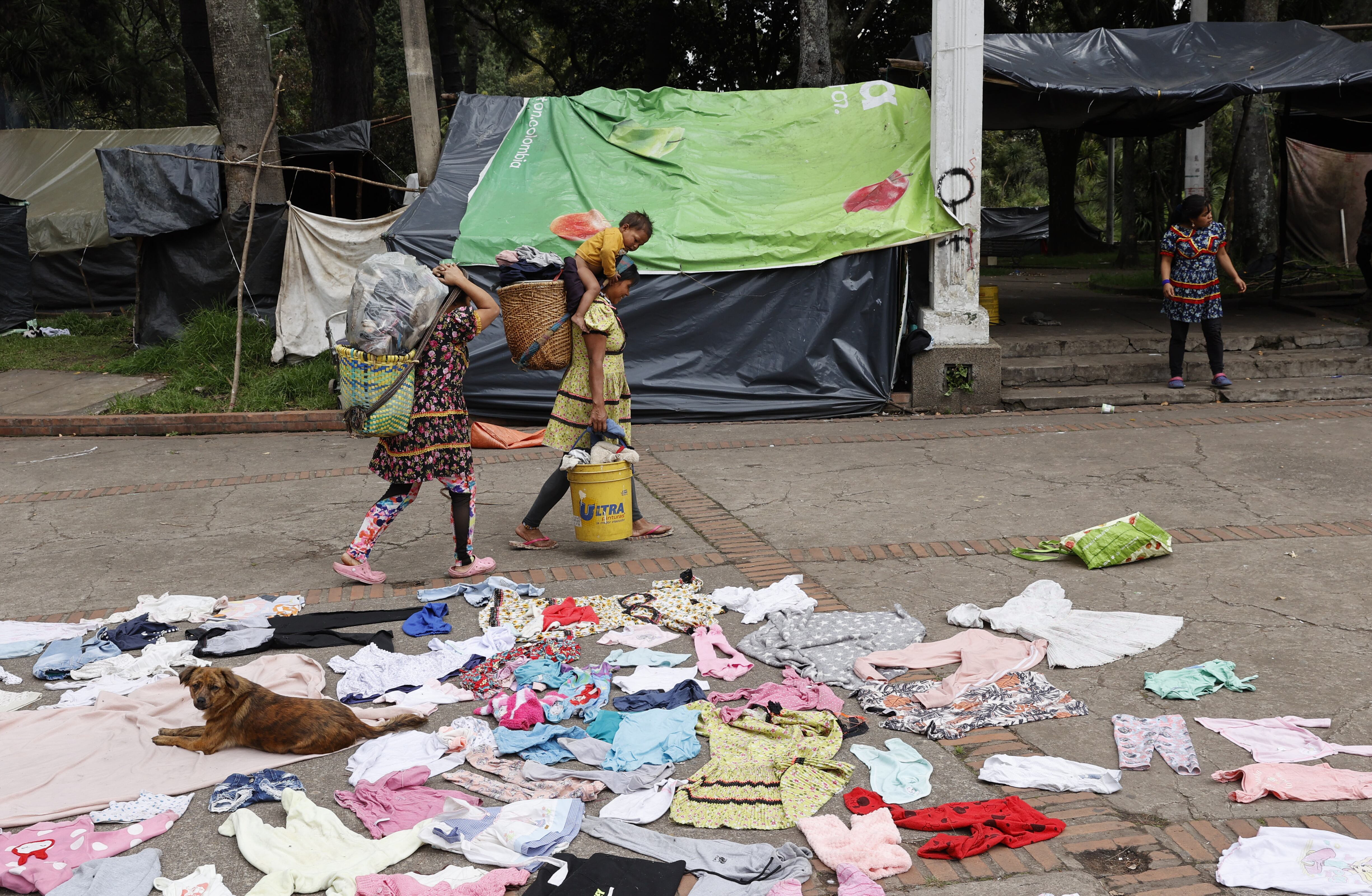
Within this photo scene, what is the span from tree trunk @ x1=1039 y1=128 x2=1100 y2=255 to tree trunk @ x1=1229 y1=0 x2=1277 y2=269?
25.0 ft

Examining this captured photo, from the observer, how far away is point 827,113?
1061 centimetres

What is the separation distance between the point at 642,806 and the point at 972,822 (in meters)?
0.99

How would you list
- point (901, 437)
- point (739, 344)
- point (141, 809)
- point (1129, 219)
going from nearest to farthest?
1. point (141, 809)
2. point (901, 437)
3. point (739, 344)
4. point (1129, 219)

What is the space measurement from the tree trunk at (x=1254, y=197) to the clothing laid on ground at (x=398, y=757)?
1512 centimetres

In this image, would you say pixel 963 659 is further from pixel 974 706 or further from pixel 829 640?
pixel 829 640

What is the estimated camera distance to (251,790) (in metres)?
3.45

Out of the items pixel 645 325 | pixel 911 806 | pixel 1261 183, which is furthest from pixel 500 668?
pixel 1261 183

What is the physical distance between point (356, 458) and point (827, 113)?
5639mm

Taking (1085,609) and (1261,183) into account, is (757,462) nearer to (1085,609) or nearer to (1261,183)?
(1085,609)

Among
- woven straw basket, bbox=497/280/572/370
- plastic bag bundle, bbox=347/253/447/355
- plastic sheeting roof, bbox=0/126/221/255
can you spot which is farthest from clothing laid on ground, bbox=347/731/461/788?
plastic sheeting roof, bbox=0/126/221/255

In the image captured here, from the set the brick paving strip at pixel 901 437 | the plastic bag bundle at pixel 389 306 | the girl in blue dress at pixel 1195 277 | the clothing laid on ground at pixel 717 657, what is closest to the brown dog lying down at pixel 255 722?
the clothing laid on ground at pixel 717 657

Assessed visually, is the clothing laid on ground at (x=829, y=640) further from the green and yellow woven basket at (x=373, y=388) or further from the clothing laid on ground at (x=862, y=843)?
the green and yellow woven basket at (x=373, y=388)

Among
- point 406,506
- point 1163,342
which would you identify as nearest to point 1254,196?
point 1163,342

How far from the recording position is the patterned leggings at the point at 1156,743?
3463 mm
